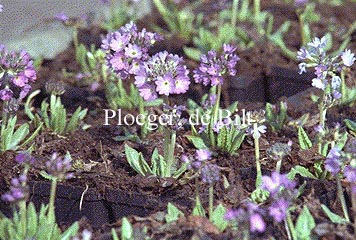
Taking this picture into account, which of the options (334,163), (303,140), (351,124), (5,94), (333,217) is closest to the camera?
(334,163)

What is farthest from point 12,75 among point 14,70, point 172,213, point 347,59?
point 347,59

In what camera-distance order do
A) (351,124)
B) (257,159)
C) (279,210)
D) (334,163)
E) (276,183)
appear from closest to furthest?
(279,210) < (276,183) < (334,163) < (257,159) < (351,124)

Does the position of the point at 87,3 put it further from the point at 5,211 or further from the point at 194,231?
the point at 194,231

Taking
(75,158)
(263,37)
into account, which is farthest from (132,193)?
(263,37)

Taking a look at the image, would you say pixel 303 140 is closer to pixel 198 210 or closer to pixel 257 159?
pixel 257 159

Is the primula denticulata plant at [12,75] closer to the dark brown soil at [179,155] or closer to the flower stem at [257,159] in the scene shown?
the dark brown soil at [179,155]

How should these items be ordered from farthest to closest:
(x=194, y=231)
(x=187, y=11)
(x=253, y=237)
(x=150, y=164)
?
(x=187, y=11) < (x=150, y=164) < (x=194, y=231) < (x=253, y=237)
